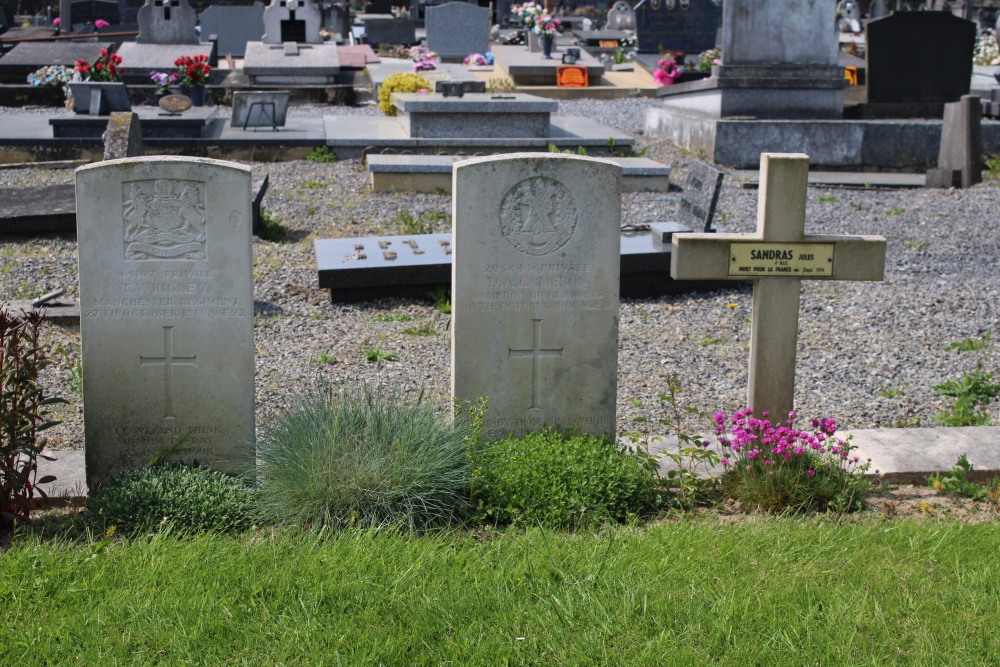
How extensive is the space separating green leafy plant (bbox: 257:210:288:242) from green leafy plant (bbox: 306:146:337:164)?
346cm

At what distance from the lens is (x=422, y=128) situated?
1390cm

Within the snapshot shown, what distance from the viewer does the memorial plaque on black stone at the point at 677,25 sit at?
83.1 feet

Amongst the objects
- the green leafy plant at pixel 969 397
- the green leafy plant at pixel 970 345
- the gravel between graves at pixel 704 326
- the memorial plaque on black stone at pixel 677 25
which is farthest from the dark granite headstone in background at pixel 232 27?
the green leafy plant at pixel 969 397

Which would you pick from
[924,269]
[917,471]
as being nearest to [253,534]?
[917,471]

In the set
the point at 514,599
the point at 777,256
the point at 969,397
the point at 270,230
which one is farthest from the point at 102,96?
the point at 514,599

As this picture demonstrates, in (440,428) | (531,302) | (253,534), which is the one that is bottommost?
(253,534)

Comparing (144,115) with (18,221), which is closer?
(18,221)

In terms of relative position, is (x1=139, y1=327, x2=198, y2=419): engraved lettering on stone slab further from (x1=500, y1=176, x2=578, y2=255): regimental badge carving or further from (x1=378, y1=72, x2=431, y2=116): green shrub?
(x1=378, y1=72, x2=431, y2=116): green shrub

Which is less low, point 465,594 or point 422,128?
Result: point 422,128

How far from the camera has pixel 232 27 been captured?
28250 millimetres

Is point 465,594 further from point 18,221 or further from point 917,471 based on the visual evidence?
point 18,221

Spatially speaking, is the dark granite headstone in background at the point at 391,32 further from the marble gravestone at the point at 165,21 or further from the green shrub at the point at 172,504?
the green shrub at the point at 172,504

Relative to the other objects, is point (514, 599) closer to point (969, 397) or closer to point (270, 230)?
point (969, 397)

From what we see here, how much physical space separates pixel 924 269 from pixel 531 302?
207 inches
